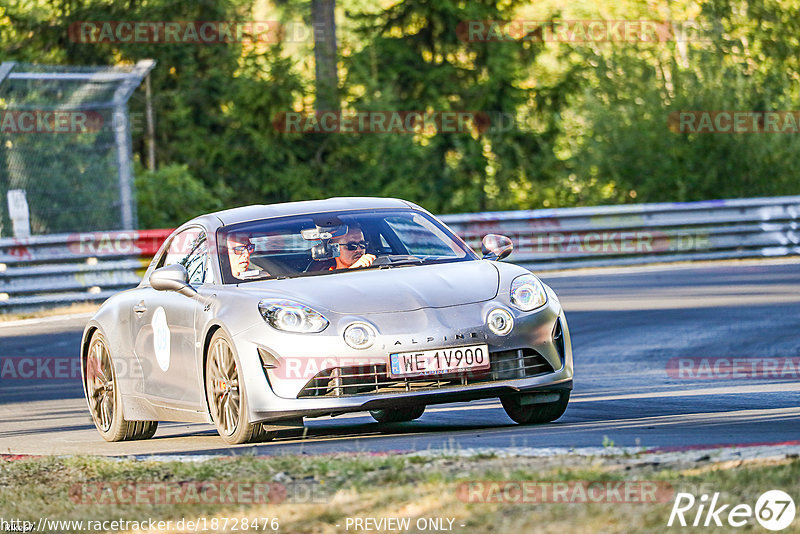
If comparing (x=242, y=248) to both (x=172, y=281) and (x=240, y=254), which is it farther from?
(x=172, y=281)

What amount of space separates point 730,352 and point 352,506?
8.14 m

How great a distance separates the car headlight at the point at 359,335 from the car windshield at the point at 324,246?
2.78 ft

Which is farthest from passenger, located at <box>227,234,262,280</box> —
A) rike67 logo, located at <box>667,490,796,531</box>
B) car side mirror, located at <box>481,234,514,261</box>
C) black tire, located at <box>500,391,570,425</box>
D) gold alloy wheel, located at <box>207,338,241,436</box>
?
rike67 logo, located at <box>667,490,796,531</box>

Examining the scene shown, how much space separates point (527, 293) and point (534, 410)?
77 cm

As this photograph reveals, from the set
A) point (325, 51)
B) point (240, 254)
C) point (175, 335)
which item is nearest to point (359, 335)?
point (240, 254)

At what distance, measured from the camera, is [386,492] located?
19.3 ft

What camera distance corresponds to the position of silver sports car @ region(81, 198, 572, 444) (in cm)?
809

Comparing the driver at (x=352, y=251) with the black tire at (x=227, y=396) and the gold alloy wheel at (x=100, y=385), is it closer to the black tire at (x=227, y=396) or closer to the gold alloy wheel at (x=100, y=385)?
the black tire at (x=227, y=396)

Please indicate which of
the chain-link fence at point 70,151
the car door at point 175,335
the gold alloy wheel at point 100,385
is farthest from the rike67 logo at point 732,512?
the chain-link fence at point 70,151

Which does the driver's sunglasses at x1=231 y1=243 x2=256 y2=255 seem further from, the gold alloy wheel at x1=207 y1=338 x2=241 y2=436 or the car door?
the gold alloy wheel at x1=207 y1=338 x2=241 y2=436

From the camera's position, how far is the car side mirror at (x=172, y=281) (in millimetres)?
8961

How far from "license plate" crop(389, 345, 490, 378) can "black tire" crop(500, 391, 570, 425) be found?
27.7 inches

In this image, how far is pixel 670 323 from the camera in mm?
15602

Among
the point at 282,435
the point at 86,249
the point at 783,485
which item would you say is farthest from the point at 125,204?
the point at 783,485
